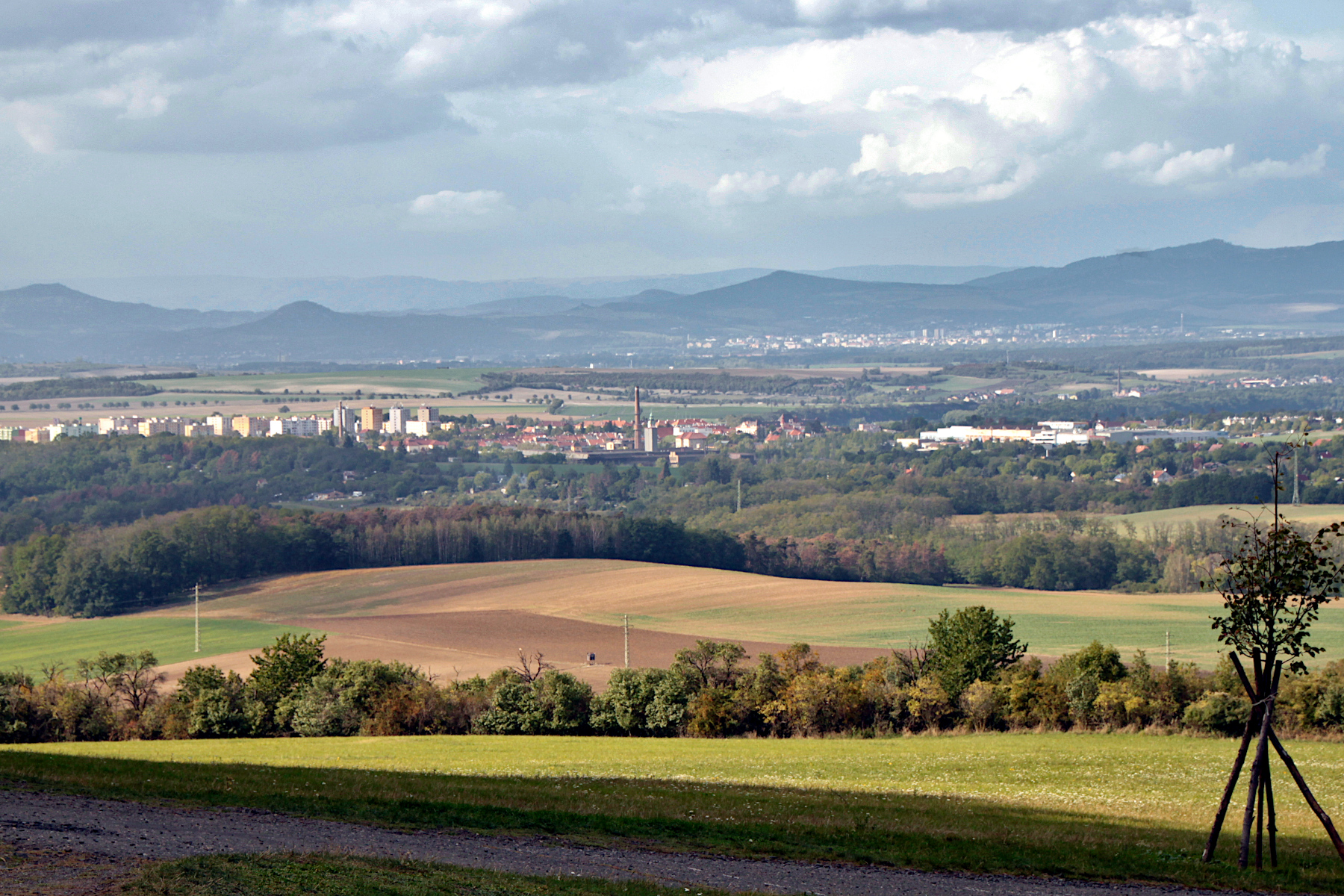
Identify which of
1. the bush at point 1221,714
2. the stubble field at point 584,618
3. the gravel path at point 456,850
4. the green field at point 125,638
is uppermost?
the gravel path at point 456,850

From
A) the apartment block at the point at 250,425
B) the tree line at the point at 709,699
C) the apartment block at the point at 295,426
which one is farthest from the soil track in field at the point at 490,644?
the apartment block at the point at 250,425

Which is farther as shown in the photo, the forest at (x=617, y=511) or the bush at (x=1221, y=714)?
the forest at (x=617, y=511)

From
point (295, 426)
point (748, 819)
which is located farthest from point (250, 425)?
point (748, 819)

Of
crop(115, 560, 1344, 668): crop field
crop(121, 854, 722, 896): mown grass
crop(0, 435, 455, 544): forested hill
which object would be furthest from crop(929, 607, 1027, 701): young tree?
crop(0, 435, 455, 544): forested hill

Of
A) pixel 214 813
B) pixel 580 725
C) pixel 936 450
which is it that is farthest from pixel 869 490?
pixel 214 813

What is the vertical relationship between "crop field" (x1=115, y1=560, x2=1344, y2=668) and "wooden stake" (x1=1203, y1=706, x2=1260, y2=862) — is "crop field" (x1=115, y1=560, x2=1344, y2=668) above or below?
below

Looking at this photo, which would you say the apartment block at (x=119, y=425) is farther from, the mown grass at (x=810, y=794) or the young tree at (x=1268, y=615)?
the young tree at (x=1268, y=615)

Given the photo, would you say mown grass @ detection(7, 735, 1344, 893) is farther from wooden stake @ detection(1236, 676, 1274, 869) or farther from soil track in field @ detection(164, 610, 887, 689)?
soil track in field @ detection(164, 610, 887, 689)
